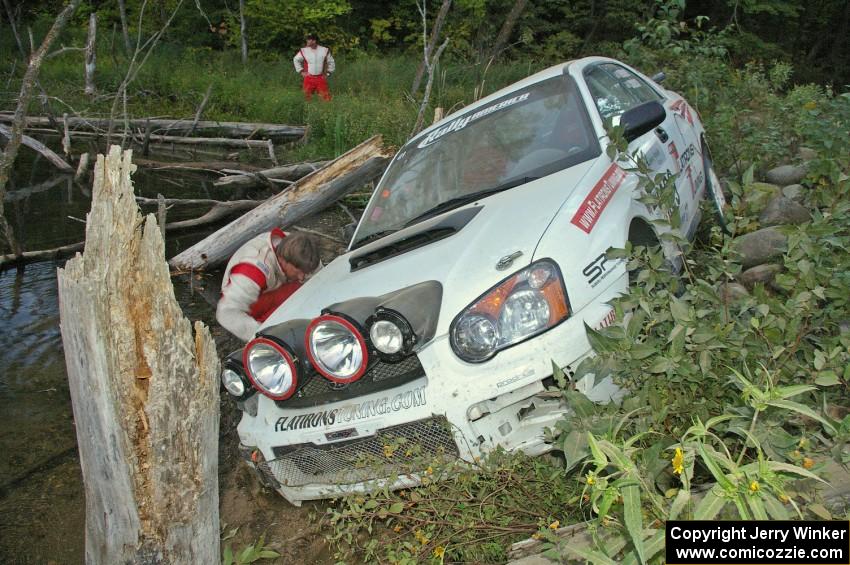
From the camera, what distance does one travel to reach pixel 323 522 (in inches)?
149

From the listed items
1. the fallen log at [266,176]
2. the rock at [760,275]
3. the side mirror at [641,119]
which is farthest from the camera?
the fallen log at [266,176]

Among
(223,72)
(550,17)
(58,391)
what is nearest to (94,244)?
(58,391)

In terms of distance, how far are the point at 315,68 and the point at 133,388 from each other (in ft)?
46.1

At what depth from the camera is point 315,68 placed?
52.1 ft

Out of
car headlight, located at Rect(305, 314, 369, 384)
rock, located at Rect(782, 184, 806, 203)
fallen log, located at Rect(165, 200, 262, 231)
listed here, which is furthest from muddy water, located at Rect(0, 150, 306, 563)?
rock, located at Rect(782, 184, 806, 203)

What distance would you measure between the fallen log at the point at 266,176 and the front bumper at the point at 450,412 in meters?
6.74

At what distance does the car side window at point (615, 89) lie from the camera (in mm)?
4887

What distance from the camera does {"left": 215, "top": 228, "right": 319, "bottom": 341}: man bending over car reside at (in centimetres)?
479

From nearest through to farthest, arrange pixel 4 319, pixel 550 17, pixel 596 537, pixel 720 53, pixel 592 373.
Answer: pixel 596 537 < pixel 592 373 < pixel 4 319 < pixel 720 53 < pixel 550 17

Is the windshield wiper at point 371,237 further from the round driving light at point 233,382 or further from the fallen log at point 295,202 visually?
the fallen log at point 295,202

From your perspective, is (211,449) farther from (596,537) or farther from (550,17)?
(550,17)

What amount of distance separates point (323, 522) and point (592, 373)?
1.56m

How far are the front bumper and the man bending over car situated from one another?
58.9 inches

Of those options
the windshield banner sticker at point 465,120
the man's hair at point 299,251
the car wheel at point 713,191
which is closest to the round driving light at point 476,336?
the man's hair at point 299,251
